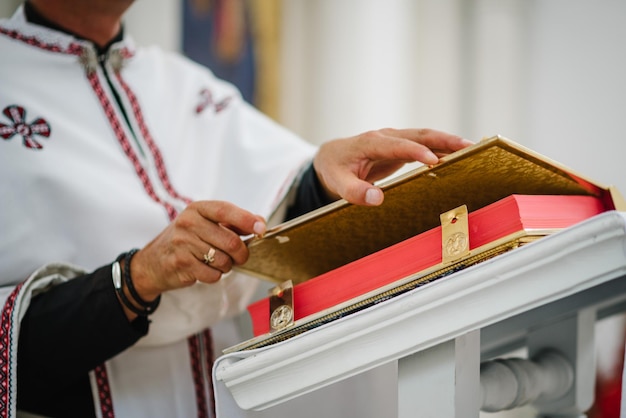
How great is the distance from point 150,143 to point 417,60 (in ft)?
4.25

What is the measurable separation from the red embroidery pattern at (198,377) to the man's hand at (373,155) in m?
0.38

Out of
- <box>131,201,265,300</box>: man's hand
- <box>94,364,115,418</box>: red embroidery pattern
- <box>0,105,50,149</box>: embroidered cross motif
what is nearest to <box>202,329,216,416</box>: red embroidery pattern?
<box>94,364,115,418</box>: red embroidery pattern

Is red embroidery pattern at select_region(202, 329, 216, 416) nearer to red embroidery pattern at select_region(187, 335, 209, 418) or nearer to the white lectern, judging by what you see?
red embroidery pattern at select_region(187, 335, 209, 418)

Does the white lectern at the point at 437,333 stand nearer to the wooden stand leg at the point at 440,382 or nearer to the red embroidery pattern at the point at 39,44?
the wooden stand leg at the point at 440,382

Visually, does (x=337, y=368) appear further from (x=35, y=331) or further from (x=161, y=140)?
(x=161, y=140)

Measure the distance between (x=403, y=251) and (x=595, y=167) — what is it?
4.89ft

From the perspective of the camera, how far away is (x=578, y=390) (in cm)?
103

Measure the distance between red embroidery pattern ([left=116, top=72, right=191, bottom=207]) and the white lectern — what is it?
0.60 m

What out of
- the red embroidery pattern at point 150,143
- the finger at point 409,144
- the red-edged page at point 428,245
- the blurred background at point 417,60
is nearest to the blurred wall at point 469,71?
the blurred background at point 417,60

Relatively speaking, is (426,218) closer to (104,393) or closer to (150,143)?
(104,393)

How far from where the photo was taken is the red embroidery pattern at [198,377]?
1.17m

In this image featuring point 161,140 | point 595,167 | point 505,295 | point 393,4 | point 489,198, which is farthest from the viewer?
point 393,4

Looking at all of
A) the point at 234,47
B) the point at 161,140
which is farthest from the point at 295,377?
the point at 234,47

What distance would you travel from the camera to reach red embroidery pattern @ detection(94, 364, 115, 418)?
3.51 ft
